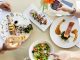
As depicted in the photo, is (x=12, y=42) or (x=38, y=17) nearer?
(x=12, y=42)

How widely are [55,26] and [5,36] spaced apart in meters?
0.30

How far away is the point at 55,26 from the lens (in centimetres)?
126

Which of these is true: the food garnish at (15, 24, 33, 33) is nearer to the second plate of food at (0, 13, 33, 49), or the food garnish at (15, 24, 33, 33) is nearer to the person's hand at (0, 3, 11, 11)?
the second plate of food at (0, 13, 33, 49)

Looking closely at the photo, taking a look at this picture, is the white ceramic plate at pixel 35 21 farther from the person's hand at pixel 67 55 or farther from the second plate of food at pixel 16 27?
the person's hand at pixel 67 55

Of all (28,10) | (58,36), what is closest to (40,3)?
(28,10)

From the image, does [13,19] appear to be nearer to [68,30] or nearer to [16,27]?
[16,27]

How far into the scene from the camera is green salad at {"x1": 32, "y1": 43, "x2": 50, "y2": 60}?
119 centimetres

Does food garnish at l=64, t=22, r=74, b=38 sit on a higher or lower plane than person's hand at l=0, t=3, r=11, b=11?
lower

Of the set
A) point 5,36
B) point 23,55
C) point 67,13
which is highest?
point 67,13

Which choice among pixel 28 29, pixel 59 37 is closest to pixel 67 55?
pixel 59 37

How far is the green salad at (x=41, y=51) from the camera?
1.19 m

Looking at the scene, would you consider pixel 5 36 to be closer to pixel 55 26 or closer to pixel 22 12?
pixel 22 12

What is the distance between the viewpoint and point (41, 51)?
3.96ft

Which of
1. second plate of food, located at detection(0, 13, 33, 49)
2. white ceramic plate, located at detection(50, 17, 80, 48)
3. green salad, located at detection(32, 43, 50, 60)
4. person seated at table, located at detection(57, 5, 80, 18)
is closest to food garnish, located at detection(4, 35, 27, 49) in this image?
second plate of food, located at detection(0, 13, 33, 49)
